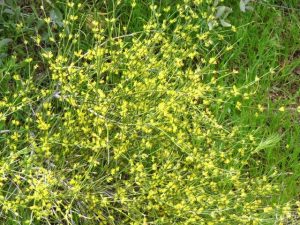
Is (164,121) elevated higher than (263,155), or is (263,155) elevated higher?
(164,121)

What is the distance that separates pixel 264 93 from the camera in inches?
157

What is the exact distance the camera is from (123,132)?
117 inches

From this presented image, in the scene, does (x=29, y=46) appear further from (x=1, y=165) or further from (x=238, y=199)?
(x=238, y=199)

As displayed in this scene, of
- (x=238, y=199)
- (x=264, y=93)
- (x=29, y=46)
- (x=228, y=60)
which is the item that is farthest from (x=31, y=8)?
(x=238, y=199)

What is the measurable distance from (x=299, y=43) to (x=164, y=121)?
5.03 ft

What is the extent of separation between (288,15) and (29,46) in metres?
1.72

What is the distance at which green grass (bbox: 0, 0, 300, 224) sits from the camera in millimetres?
2986

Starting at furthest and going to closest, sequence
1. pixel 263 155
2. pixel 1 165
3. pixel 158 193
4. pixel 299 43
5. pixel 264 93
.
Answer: pixel 299 43
pixel 264 93
pixel 263 155
pixel 158 193
pixel 1 165

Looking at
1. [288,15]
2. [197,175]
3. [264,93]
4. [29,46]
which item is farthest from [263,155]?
[29,46]

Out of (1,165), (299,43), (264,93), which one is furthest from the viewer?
(299,43)

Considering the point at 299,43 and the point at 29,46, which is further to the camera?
the point at 299,43

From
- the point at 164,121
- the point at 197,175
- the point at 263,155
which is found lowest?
the point at 263,155

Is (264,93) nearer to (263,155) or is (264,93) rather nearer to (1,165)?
(263,155)

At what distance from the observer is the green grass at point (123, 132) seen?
2986 millimetres
